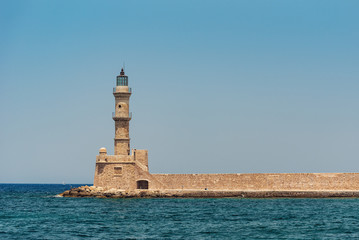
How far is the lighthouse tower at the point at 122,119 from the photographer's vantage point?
47.8 meters

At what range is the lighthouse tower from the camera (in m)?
47.8

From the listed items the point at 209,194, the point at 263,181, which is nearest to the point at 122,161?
the point at 209,194

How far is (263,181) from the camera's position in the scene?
45.4m

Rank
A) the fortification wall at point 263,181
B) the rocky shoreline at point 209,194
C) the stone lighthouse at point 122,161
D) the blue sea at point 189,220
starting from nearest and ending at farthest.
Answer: the blue sea at point 189,220
the rocky shoreline at point 209,194
the fortification wall at point 263,181
the stone lighthouse at point 122,161

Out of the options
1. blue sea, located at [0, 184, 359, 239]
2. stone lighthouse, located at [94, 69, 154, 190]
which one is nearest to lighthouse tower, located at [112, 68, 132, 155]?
stone lighthouse, located at [94, 69, 154, 190]

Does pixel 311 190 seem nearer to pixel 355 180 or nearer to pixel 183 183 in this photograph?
pixel 355 180

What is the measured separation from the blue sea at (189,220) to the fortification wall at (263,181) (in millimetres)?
1530

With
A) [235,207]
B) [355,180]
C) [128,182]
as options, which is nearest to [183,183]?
[128,182]

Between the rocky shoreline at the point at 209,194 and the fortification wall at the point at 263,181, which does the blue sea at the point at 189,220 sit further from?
the fortification wall at the point at 263,181

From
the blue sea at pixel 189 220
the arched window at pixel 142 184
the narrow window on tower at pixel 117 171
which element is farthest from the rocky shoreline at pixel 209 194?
the arched window at pixel 142 184

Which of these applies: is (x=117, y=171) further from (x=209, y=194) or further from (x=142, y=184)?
(x=209, y=194)

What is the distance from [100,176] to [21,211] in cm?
1005

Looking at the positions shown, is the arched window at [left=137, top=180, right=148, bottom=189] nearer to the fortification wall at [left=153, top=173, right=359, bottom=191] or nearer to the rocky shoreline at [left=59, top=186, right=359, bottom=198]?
the fortification wall at [left=153, top=173, right=359, bottom=191]

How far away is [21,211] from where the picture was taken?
38469 millimetres
